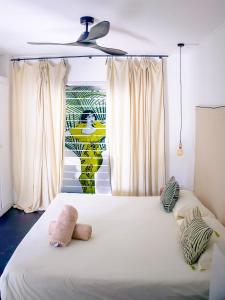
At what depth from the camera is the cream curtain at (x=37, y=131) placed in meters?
3.77

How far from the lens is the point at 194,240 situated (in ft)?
6.12

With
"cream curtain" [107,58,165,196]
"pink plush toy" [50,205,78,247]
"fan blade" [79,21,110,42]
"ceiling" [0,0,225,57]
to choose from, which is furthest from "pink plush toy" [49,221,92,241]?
"ceiling" [0,0,225,57]

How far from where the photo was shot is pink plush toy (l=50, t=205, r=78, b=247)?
203 cm

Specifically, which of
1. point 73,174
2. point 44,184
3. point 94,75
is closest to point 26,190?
point 44,184

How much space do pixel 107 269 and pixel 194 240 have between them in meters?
0.66

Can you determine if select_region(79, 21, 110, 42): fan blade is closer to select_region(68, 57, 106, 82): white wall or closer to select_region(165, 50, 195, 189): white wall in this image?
select_region(68, 57, 106, 82): white wall

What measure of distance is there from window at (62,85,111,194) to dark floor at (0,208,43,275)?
2.60 ft

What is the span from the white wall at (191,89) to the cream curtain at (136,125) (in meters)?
0.20

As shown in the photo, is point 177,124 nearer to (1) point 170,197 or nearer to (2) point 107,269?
(1) point 170,197

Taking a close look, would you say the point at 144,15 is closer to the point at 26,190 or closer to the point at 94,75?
the point at 94,75

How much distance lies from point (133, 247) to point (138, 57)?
2708 millimetres

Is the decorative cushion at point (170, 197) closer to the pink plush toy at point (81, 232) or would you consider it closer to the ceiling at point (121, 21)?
the pink plush toy at point (81, 232)

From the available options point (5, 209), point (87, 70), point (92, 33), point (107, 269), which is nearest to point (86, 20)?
point (92, 33)

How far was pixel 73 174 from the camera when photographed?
4254 millimetres
